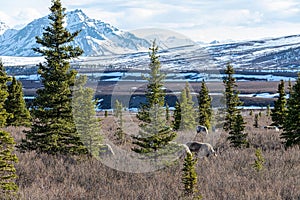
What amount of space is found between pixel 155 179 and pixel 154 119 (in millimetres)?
2375

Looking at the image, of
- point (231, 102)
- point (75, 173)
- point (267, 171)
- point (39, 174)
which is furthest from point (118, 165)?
point (231, 102)

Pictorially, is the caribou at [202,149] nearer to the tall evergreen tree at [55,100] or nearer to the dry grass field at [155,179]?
the dry grass field at [155,179]

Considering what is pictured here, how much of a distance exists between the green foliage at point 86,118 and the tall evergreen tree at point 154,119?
2.03 meters

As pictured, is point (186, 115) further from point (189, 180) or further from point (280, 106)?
point (189, 180)

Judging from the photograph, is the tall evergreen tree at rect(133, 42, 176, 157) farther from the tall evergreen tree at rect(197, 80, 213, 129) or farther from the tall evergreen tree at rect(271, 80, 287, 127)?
the tall evergreen tree at rect(271, 80, 287, 127)

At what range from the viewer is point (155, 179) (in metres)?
10.0

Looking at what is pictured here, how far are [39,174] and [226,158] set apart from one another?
20.5ft

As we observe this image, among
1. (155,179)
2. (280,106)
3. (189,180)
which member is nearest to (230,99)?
(280,106)

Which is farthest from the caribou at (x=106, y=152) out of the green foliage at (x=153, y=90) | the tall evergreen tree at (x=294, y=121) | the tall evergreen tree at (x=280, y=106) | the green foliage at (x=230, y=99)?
the tall evergreen tree at (x=280, y=106)

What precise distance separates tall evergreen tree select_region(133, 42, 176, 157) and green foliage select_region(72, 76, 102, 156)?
203 cm

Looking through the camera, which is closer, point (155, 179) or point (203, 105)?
point (155, 179)

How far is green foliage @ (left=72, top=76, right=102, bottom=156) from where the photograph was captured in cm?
1310

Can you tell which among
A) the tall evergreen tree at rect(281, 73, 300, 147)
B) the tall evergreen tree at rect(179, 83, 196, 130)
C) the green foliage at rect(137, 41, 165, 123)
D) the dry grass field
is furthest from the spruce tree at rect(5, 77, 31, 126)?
the tall evergreen tree at rect(281, 73, 300, 147)

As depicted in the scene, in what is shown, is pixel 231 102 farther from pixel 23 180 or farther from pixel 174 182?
pixel 23 180
